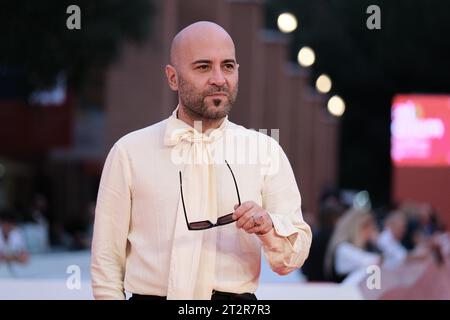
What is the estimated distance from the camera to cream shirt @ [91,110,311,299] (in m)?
4.34

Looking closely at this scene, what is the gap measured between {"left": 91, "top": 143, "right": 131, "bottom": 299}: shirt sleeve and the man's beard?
0.31 metres

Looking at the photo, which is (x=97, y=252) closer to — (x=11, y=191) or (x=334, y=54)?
(x=11, y=191)

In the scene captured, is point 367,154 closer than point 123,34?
No

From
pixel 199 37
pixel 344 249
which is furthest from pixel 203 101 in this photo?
pixel 344 249

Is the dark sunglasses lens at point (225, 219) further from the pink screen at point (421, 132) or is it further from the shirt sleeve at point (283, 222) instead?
the pink screen at point (421, 132)

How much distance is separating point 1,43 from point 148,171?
19.8 m

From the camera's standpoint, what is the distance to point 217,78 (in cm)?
421

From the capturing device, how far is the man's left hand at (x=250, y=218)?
3898 mm

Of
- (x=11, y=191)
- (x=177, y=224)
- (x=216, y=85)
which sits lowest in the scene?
(x=11, y=191)

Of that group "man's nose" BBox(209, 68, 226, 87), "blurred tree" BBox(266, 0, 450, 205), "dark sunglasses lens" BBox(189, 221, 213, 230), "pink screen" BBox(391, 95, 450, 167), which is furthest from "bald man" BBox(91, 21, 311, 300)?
"blurred tree" BBox(266, 0, 450, 205)

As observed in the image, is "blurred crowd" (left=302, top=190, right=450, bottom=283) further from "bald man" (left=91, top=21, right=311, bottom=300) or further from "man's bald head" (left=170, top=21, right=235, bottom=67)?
"man's bald head" (left=170, top=21, right=235, bottom=67)

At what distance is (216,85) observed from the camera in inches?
166
